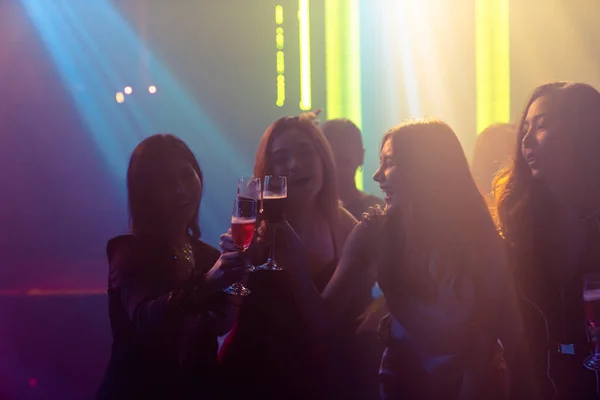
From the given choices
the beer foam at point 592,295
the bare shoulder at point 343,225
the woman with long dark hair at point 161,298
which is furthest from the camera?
the bare shoulder at point 343,225

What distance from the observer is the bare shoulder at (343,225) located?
7.00 ft

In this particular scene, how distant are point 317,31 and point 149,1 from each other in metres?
1.60

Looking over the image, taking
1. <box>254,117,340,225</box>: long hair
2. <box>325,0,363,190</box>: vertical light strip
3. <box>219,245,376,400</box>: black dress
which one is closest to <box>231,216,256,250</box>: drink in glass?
<box>219,245,376,400</box>: black dress

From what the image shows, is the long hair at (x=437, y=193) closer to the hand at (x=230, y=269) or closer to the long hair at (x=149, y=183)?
the hand at (x=230, y=269)

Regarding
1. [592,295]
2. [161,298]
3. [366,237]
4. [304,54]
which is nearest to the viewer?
[592,295]

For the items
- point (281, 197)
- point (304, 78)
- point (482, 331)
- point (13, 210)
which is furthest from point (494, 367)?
point (13, 210)

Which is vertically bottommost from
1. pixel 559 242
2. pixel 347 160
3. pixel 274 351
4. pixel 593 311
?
pixel 274 351

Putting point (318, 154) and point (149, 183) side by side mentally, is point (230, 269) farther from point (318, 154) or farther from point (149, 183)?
point (318, 154)

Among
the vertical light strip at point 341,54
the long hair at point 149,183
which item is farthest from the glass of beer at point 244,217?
the vertical light strip at point 341,54

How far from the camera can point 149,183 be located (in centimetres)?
178

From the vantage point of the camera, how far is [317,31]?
4832 millimetres

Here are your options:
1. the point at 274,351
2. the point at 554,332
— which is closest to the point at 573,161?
the point at 554,332

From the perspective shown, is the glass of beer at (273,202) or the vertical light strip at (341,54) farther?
the vertical light strip at (341,54)

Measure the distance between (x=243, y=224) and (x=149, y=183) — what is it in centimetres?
44
